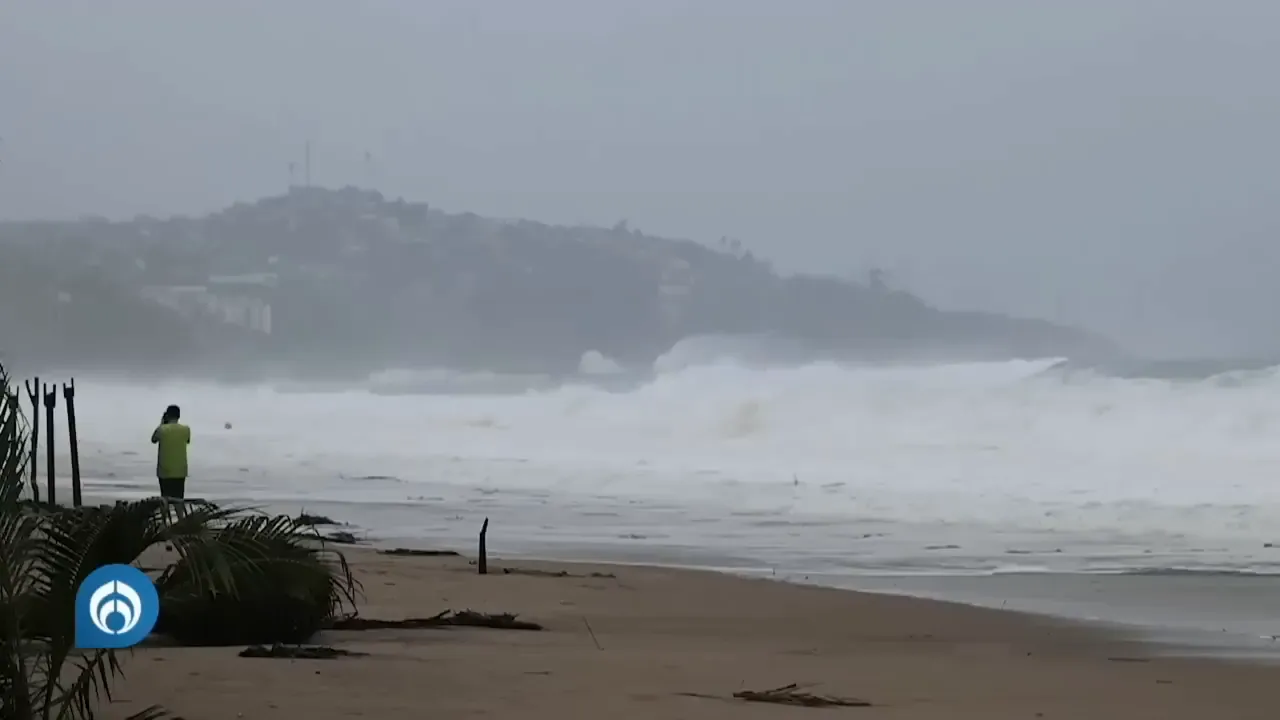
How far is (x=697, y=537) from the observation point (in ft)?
52.5

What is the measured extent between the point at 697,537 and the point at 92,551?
1198 cm

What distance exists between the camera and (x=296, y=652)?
6.64 m

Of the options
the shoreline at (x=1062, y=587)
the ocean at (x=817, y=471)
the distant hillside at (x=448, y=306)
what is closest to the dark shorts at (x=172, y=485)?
the shoreline at (x=1062, y=587)

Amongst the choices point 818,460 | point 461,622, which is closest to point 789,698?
point 461,622

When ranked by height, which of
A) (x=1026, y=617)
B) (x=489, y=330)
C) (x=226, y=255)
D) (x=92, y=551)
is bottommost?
(x=1026, y=617)

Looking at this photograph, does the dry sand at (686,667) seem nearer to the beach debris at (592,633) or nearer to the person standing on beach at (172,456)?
the beach debris at (592,633)

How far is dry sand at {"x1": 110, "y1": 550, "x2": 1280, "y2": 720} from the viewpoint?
5.79 metres

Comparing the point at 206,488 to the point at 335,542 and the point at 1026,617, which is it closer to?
the point at 335,542

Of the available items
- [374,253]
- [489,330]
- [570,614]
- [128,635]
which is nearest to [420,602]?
[570,614]

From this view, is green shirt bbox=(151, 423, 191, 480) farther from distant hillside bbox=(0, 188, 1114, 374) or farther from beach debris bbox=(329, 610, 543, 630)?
distant hillside bbox=(0, 188, 1114, 374)

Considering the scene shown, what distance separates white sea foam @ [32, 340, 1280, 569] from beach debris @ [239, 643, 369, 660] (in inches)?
305

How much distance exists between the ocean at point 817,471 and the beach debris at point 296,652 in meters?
5.78


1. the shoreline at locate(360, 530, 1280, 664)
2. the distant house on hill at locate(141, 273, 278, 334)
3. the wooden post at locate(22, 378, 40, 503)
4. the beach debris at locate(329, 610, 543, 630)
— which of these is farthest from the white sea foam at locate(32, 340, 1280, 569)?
the distant house on hill at locate(141, 273, 278, 334)

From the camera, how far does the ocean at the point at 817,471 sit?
14.3 meters
